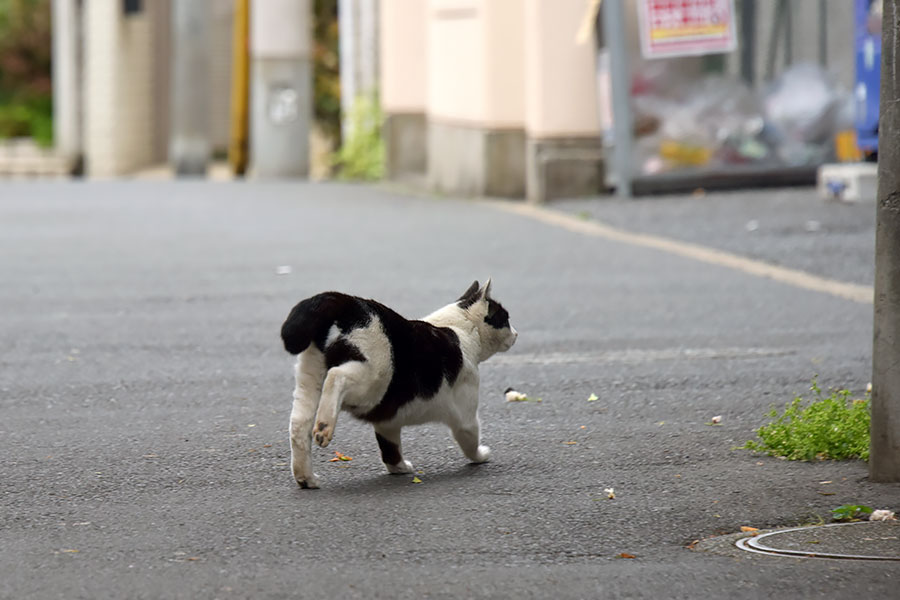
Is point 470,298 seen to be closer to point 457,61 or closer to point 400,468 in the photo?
point 400,468

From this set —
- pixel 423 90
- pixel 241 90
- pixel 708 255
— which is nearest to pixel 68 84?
pixel 241 90

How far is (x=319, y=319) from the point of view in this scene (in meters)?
5.25

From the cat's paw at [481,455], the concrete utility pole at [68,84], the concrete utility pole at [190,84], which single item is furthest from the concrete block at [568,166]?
the concrete utility pole at [68,84]

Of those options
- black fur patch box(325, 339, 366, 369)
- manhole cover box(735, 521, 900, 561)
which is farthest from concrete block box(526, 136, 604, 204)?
manhole cover box(735, 521, 900, 561)

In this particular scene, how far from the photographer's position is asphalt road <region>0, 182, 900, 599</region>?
178 inches

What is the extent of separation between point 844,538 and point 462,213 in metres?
12.0

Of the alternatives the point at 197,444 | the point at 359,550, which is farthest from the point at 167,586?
the point at 197,444

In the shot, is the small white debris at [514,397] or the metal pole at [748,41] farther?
the metal pole at [748,41]

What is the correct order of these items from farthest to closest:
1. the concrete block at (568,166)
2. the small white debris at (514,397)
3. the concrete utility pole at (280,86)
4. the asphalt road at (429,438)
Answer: the concrete utility pole at (280,86) < the concrete block at (568,166) < the small white debris at (514,397) < the asphalt road at (429,438)

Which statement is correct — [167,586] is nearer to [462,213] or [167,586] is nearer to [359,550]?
[359,550]

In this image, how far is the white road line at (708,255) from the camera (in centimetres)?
1038

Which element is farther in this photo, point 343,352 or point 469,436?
point 469,436

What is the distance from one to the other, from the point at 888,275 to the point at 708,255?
7003 millimetres

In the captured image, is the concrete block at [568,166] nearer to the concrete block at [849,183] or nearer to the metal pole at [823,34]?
the metal pole at [823,34]
